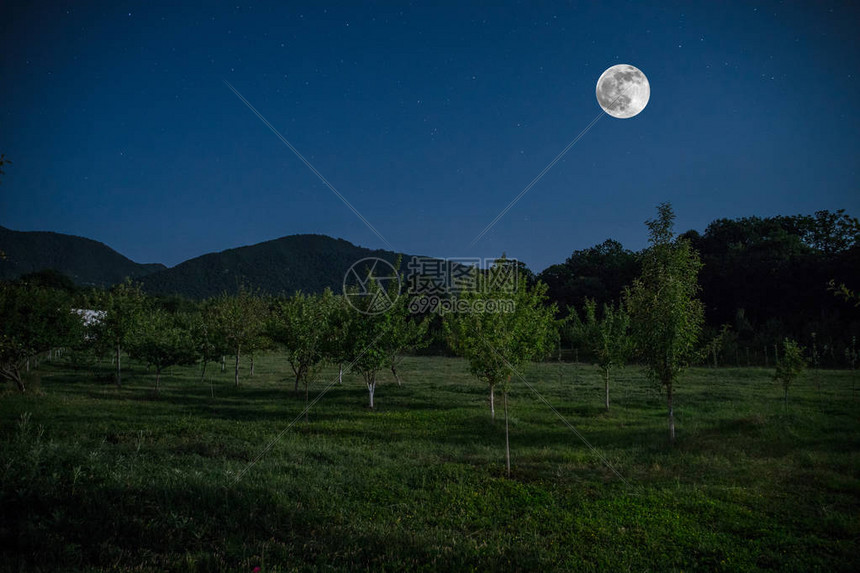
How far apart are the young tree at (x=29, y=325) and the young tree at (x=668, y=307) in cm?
3635

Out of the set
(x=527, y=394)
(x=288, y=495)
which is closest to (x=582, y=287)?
(x=527, y=394)

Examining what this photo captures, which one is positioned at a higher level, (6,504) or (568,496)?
(6,504)

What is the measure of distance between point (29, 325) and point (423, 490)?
31.1 metres

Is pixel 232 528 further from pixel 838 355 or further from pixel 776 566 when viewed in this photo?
pixel 838 355

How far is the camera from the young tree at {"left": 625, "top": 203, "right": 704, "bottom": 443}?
16891 mm

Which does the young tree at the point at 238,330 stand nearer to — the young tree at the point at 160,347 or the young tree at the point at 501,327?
the young tree at the point at 160,347

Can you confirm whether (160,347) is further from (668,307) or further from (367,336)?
(668,307)

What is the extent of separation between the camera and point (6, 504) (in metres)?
6.52

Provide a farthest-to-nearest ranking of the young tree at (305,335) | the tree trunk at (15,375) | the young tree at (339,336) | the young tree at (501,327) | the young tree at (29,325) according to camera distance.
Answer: the young tree at (339,336)
the young tree at (29,325)
the tree trunk at (15,375)
the young tree at (305,335)
the young tree at (501,327)

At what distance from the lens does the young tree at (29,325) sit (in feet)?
83.0

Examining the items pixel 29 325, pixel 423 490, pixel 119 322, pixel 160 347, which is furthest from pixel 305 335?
pixel 29 325

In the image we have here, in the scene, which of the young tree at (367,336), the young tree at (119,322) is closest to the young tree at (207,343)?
the young tree at (119,322)

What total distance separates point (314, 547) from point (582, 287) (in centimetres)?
8470

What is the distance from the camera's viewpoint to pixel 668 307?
670 inches
